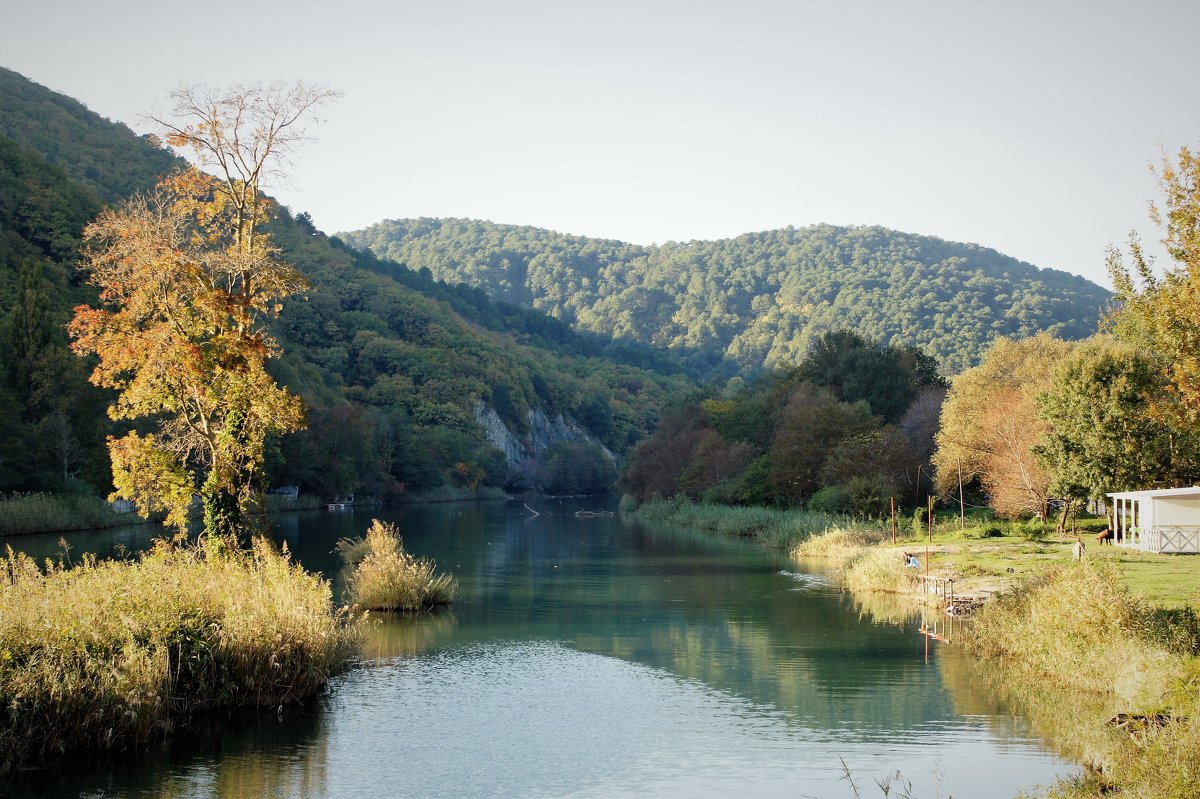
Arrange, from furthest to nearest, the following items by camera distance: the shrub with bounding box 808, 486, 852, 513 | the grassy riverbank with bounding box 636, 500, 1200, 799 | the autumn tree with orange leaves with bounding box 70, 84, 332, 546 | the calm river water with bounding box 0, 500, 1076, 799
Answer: the shrub with bounding box 808, 486, 852, 513, the autumn tree with orange leaves with bounding box 70, 84, 332, 546, the calm river water with bounding box 0, 500, 1076, 799, the grassy riverbank with bounding box 636, 500, 1200, 799

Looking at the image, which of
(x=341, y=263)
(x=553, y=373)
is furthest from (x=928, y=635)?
(x=553, y=373)

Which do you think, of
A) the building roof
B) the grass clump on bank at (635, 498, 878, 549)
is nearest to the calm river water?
the building roof

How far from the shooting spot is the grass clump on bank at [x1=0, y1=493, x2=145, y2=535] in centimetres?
5000

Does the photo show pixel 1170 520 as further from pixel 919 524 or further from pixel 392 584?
pixel 392 584

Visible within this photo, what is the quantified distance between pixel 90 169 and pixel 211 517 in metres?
102

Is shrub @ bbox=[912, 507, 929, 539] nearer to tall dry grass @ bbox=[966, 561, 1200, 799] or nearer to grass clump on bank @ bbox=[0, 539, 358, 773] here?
tall dry grass @ bbox=[966, 561, 1200, 799]

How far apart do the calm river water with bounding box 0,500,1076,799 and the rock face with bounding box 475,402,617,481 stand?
4452 inches

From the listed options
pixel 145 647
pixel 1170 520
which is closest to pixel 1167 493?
pixel 1170 520

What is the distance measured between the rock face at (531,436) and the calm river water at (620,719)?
4452 inches

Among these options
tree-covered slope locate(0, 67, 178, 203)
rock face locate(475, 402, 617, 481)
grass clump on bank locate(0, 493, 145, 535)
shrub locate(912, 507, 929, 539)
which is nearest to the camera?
shrub locate(912, 507, 929, 539)

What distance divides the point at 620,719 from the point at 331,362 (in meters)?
116

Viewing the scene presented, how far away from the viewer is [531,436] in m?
159

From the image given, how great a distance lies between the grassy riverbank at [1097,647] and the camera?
42.4ft

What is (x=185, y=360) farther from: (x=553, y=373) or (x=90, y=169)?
(x=553, y=373)
